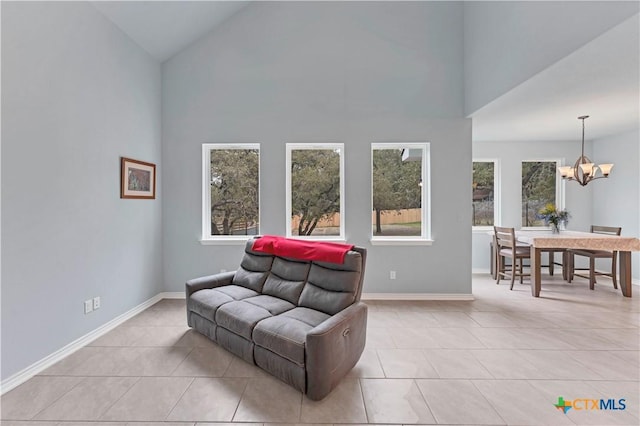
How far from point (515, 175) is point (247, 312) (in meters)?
5.65

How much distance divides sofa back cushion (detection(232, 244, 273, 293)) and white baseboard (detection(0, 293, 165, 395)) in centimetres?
136

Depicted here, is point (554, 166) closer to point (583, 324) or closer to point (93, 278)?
point (583, 324)

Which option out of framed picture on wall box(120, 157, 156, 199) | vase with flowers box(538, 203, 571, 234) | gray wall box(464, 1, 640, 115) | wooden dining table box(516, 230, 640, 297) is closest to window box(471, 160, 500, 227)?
vase with flowers box(538, 203, 571, 234)

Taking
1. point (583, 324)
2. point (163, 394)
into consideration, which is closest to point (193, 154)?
point (163, 394)

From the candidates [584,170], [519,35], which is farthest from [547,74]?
[584,170]

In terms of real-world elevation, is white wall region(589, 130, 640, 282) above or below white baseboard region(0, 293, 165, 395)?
above

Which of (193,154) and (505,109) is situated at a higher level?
(505,109)

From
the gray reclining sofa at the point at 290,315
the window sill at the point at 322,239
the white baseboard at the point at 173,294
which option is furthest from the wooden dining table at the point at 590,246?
the white baseboard at the point at 173,294

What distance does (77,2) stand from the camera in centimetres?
268

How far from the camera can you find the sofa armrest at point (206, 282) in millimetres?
3033

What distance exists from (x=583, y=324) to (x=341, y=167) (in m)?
3.45

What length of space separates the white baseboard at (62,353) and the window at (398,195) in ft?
11.0

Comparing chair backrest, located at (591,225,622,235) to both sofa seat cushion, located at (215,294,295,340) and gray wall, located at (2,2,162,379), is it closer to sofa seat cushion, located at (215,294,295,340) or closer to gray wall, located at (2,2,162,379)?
sofa seat cushion, located at (215,294,295,340)

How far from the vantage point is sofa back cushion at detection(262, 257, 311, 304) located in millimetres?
2763
